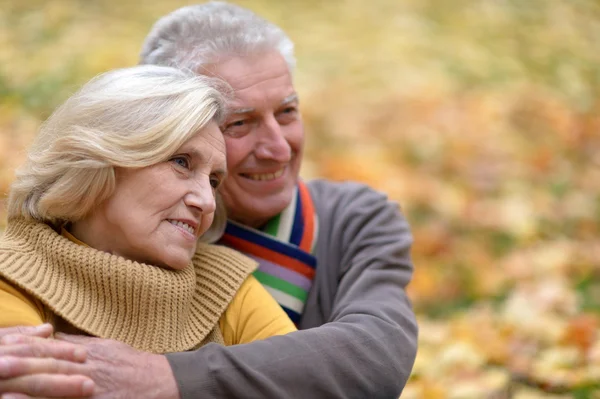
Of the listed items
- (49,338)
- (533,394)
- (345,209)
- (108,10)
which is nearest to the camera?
(49,338)

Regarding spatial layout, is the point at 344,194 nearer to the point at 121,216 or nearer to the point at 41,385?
the point at 121,216

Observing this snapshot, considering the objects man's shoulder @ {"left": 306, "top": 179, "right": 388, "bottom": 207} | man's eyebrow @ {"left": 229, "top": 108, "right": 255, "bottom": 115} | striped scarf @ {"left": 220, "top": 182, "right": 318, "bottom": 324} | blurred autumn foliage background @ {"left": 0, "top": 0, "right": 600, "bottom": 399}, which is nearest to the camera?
man's eyebrow @ {"left": 229, "top": 108, "right": 255, "bottom": 115}

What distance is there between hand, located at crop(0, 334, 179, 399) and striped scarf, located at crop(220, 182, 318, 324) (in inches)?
30.2

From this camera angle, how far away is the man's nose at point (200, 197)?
8.13ft

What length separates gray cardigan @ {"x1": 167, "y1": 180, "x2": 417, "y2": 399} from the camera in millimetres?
2348

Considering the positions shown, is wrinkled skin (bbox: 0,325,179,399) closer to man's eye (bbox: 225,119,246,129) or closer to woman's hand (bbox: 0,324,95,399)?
woman's hand (bbox: 0,324,95,399)

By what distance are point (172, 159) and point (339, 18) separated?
18.9 ft

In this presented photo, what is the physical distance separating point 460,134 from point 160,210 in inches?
183

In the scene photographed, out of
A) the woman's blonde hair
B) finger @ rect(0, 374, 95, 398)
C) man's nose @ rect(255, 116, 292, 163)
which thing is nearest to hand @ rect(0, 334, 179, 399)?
finger @ rect(0, 374, 95, 398)

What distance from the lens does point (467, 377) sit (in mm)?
4059

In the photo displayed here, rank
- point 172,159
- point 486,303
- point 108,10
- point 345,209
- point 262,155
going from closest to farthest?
point 172,159 < point 262,155 < point 345,209 < point 486,303 < point 108,10

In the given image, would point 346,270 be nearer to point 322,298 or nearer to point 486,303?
point 322,298

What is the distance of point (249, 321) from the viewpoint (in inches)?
103

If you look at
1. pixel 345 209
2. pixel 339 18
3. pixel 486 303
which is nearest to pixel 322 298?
pixel 345 209
